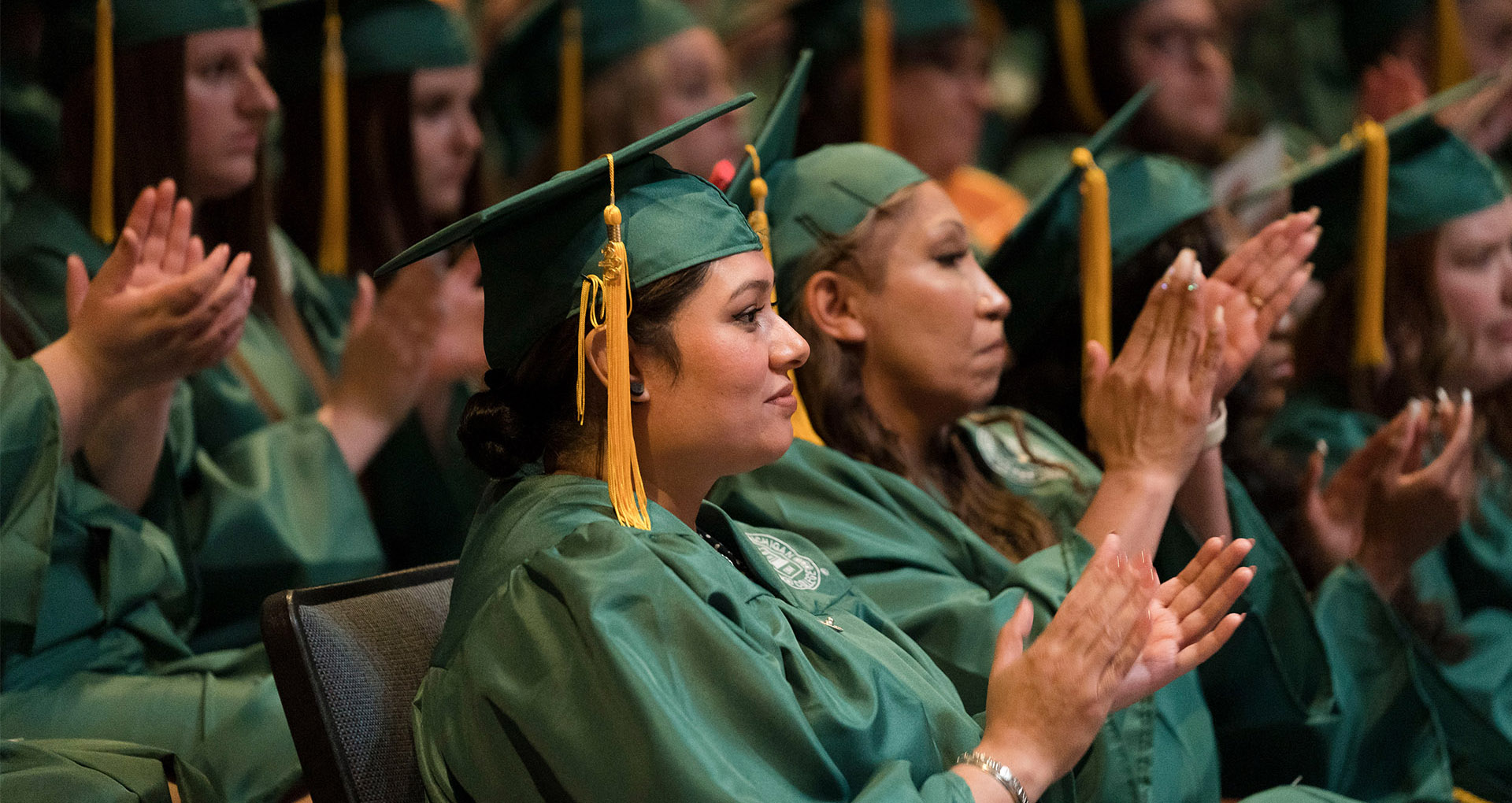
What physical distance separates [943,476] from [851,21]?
222cm

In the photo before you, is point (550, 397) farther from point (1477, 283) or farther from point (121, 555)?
point (1477, 283)

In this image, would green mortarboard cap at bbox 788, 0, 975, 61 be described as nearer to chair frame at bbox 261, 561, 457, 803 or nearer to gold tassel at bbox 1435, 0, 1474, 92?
gold tassel at bbox 1435, 0, 1474, 92

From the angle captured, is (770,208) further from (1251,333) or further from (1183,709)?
(1183,709)

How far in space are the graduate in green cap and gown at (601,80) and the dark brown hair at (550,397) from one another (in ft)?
7.68

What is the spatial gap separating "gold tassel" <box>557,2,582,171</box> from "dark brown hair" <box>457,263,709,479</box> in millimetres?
2305

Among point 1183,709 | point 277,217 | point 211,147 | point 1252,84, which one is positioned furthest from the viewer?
point 1252,84

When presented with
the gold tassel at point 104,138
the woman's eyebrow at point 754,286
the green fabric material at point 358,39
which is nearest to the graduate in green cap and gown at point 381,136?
the green fabric material at point 358,39

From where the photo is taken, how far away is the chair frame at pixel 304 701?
153 centimetres

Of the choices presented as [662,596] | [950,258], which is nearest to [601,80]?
[950,258]

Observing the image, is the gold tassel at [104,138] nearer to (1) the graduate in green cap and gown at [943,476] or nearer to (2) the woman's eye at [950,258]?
(1) the graduate in green cap and gown at [943,476]

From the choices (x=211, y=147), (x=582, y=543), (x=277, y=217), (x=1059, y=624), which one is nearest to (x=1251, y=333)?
(x=1059, y=624)

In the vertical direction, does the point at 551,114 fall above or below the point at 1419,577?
above

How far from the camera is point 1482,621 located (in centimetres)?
298

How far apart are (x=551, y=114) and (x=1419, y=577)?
2.42 metres
